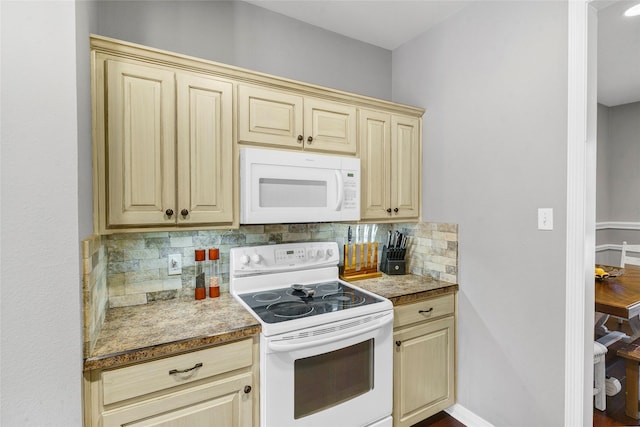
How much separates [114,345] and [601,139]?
5425 millimetres

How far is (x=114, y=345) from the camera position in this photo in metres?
1.17

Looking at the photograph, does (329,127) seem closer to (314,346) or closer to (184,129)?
(184,129)

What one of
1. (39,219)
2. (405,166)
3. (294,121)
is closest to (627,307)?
(405,166)

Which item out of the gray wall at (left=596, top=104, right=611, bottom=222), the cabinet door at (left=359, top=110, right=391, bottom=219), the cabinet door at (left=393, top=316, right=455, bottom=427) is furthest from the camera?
the gray wall at (left=596, top=104, right=611, bottom=222)

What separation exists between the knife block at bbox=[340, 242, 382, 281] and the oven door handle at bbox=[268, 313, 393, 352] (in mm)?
547

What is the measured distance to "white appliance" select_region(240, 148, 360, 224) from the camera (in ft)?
5.31

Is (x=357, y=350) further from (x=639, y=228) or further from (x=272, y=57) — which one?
(x=639, y=228)

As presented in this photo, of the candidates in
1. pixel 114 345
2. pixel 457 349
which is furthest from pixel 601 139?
pixel 114 345

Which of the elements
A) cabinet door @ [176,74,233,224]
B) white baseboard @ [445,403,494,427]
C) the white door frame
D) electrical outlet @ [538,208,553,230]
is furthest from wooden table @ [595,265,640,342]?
cabinet door @ [176,74,233,224]

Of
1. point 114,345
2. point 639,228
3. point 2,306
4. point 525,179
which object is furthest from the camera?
point 639,228

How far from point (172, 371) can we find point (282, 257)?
0.90 metres

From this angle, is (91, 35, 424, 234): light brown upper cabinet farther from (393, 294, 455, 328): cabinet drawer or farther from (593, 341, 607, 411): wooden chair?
(593, 341, 607, 411): wooden chair

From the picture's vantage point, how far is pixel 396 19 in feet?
7.15

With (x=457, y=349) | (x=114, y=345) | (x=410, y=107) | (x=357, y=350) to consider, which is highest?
(x=410, y=107)
